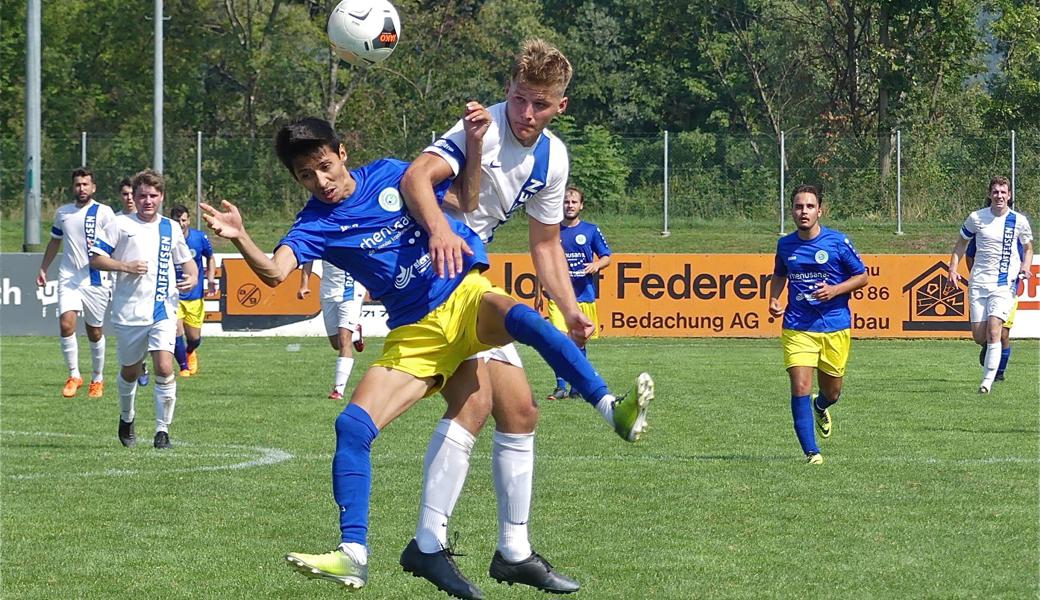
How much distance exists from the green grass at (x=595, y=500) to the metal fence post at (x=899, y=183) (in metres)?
15.1

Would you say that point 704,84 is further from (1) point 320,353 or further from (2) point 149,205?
(2) point 149,205

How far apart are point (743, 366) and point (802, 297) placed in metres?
8.77

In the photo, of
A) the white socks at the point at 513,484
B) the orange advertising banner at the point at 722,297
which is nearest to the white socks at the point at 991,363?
the orange advertising banner at the point at 722,297

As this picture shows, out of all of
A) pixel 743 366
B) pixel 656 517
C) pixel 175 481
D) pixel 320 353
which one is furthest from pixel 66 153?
pixel 656 517

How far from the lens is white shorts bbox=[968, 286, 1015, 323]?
17188 mm

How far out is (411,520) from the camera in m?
8.12

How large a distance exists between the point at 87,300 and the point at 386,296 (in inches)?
417

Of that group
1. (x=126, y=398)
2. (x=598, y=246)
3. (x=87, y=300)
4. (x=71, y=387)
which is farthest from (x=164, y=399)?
(x=598, y=246)

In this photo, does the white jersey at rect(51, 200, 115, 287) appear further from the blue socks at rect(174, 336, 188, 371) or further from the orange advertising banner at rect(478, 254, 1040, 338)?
the orange advertising banner at rect(478, 254, 1040, 338)

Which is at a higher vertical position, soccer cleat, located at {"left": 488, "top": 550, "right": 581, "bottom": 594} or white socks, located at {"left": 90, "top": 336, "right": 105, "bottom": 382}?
white socks, located at {"left": 90, "top": 336, "right": 105, "bottom": 382}

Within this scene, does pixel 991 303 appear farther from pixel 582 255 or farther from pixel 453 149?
pixel 453 149

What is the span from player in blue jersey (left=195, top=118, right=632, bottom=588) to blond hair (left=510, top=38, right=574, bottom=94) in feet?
1.85

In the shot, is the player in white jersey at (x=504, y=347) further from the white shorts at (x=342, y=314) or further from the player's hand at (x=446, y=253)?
the white shorts at (x=342, y=314)

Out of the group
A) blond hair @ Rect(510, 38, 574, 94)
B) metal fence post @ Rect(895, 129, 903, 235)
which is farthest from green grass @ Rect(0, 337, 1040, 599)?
metal fence post @ Rect(895, 129, 903, 235)
